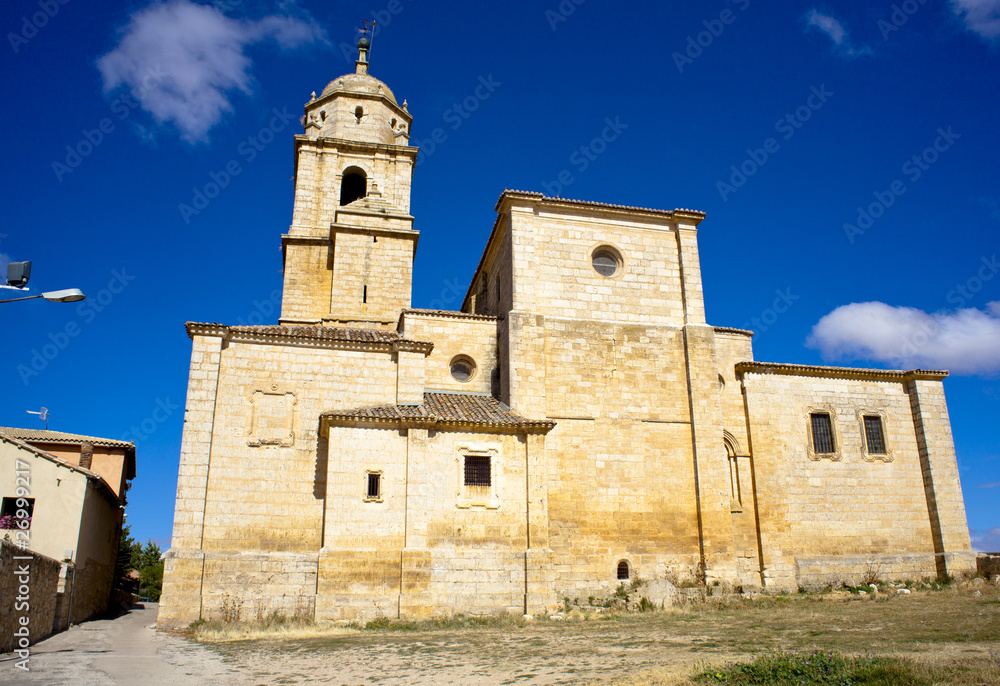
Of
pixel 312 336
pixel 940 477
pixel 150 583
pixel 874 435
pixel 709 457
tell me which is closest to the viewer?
pixel 312 336

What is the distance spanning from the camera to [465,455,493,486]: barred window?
16562 mm

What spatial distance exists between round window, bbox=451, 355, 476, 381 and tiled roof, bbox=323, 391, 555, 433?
1.96 m

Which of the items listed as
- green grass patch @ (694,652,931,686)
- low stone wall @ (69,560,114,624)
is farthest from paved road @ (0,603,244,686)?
green grass patch @ (694,652,931,686)

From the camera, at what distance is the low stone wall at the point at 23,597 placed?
10.9 meters

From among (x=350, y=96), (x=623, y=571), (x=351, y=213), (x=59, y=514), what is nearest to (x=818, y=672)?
(x=623, y=571)

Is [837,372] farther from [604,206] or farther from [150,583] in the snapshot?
[150,583]

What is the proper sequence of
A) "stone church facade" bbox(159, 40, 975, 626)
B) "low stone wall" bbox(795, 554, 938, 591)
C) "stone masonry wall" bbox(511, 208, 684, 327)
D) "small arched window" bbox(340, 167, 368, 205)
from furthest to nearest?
"small arched window" bbox(340, 167, 368, 205) → "stone masonry wall" bbox(511, 208, 684, 327) → "low stone wall" bbox(795, 554, 938, 591) → "stone church facade" bbox(159, 40, 975, 626)

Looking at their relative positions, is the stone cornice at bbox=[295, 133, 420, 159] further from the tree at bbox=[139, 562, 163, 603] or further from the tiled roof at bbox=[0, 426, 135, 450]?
the tree at bbox=[139, 562, 163, 603]

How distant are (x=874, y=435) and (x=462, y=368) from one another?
1366 centimetres

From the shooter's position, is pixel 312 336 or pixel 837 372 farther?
pixel 837 372

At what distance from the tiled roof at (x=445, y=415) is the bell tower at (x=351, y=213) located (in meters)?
6.95

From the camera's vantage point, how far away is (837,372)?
22.5 m

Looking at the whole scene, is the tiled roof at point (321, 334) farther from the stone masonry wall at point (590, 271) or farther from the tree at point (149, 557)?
the tree at point (149, 557)

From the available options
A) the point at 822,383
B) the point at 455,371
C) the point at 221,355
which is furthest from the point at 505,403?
the point at 822,383
